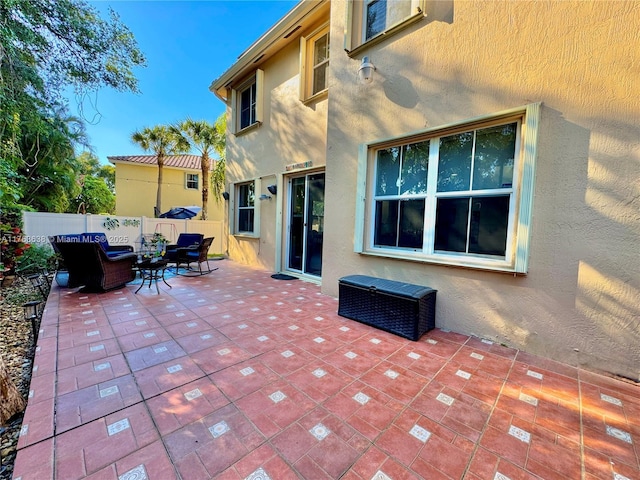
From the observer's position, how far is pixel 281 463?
4.67 ft

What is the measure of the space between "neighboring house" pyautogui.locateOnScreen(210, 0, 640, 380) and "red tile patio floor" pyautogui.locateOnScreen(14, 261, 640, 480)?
604 mm

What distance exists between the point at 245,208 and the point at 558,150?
7213mm

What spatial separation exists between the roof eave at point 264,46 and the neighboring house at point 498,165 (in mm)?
344

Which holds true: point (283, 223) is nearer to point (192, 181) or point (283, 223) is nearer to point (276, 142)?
point (276, 142)

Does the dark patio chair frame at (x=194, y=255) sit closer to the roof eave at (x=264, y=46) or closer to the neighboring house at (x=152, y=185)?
the roof eave at (x=264, y=46)

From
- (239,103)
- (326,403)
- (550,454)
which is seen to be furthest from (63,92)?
(550,454)

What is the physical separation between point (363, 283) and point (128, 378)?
2.62 m

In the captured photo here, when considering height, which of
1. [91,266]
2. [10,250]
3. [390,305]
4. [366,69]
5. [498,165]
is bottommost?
[390,305]

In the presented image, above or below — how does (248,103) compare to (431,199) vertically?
above

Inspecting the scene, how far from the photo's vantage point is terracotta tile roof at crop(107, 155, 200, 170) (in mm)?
15823

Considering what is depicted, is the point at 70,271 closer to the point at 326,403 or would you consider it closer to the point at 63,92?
the point at 63,92

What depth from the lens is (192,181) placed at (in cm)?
1770

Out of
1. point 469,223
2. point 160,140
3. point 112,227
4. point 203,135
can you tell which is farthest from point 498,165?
point 160,140

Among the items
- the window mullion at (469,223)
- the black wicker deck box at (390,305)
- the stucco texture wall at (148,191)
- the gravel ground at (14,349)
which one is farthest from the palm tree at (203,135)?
the window mullion at (469,223)
